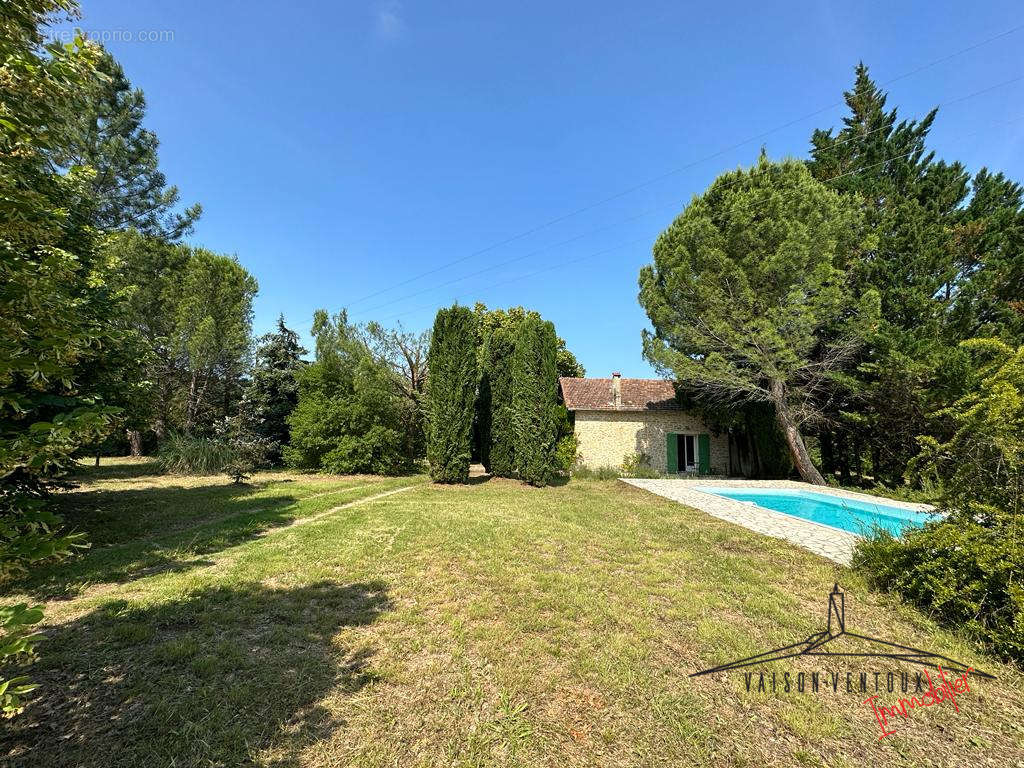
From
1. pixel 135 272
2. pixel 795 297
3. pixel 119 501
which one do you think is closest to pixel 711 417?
pixel 795 297

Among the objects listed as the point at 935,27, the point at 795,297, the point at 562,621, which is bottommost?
the point at 562,621

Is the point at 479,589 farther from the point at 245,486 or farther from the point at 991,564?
the point at 245,486

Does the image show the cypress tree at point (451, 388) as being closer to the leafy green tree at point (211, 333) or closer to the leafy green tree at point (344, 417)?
the leafy green tree at point (344, 417)

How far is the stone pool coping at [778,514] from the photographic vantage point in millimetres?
6453

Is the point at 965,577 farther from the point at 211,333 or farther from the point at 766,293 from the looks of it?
the point at 211,333

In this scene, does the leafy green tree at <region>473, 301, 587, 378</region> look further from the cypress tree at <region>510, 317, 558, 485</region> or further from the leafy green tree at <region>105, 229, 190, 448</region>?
the leafy green tree at <region>105, 229, 190, 448</region>

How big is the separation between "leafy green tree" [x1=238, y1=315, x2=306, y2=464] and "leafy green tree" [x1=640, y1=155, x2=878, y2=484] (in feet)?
55.6

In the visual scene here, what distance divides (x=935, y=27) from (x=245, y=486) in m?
20.3

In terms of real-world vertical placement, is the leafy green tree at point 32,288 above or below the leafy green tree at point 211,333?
below

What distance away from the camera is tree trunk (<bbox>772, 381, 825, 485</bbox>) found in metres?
14.3

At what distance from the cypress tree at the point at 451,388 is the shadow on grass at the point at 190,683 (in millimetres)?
8632

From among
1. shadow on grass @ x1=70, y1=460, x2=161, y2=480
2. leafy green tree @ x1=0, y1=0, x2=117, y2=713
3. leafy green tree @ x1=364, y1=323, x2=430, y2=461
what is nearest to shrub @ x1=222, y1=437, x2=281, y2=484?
shadow on grass @ x1=70, y1=460, x2=161, y2=480

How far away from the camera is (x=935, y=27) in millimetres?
8234

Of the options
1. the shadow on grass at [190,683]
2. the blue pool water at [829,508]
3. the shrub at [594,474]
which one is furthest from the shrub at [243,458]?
the blue pool water at [829,508]
